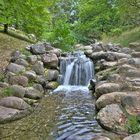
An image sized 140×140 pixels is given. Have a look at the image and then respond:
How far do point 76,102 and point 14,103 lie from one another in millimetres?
2109

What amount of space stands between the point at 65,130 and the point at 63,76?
6.12 metres

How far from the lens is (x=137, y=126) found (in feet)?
19.9

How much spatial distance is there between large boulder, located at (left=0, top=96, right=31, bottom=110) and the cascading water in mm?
1137

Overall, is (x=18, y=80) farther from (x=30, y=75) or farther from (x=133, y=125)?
(x=133, y=125)

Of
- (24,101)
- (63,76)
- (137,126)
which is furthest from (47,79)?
(137,126)

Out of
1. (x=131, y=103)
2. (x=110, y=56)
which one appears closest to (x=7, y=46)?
(x=110, y=56)

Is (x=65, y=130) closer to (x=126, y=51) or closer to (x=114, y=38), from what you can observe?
(x=126, y=51)

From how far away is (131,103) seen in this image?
705 cm

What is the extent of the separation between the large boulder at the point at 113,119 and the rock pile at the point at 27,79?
7.42 feet

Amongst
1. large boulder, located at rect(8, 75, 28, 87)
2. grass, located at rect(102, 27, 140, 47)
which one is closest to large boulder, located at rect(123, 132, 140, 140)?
large boulder, located at rect(8, 75, 28, 87)

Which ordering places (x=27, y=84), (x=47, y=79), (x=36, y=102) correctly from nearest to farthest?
1. (x=36, y=102)
2. (x=27, y=84)
3. (x=47, y=79)

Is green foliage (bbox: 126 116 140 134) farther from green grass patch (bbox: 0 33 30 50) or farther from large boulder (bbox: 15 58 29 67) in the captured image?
green grass patch (bbox: 0 33 30 50)

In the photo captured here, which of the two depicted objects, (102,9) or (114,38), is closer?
(114,38)

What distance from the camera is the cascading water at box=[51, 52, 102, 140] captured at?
6.20m
